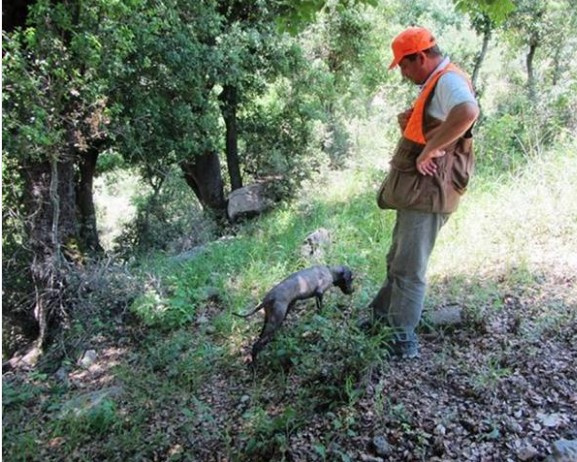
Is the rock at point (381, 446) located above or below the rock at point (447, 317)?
below

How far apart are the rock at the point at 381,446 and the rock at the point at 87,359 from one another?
2748 mm

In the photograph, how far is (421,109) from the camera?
2.61m

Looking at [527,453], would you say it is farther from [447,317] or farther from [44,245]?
[44,245]

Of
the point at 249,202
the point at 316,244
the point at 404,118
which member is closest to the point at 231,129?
the point at 249,202

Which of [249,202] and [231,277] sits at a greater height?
[249,202]

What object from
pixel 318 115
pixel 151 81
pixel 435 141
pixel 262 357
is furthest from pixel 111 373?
pixel 318 115

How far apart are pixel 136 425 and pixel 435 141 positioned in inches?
88.6

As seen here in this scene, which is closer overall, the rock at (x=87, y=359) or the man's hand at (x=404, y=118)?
the man's hand at (x=404, y=118)

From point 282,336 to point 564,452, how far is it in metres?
1.82

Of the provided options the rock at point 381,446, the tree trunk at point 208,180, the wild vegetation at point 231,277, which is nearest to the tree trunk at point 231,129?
the wild vegetation at point 231,277

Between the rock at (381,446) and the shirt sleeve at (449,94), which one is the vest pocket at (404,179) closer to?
the shirt sleeve at (449,94)

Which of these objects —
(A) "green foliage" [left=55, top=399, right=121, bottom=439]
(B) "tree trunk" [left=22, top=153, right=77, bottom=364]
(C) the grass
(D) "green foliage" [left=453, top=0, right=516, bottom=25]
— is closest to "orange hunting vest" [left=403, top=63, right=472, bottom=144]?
(D) "green foliage" [left=453, top=0, right=516, bottom=25]

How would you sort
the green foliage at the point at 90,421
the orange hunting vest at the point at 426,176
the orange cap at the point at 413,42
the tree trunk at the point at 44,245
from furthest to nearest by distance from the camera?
1. the tree trunk at the point at 44,245
2. the green foliage at the point at 90,421
3. the orange hunting vest at the point at 426,176
4. the orange cap at the point at 413,42

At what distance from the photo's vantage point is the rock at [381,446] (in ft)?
7.61
